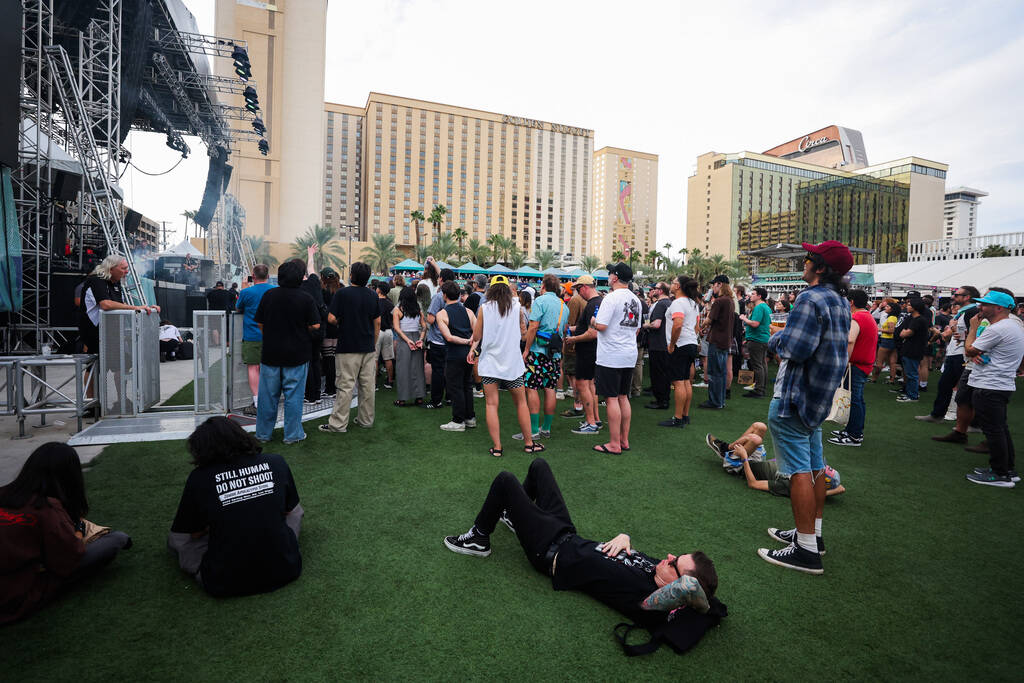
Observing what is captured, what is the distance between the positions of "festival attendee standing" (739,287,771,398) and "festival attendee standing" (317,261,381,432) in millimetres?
7108

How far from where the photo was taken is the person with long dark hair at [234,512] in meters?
2.56

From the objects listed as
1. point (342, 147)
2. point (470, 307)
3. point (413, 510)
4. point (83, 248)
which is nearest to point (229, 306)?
point (83, 248)

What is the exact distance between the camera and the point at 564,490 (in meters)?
4.38

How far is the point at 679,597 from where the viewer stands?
2.36m

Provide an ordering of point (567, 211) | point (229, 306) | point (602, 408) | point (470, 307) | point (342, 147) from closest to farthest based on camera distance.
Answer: point (470, 307) → point (602, 408) → point (229, 306) → point (342, 147) → point (567, 211)

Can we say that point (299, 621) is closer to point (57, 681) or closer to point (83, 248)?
point (57, 681)

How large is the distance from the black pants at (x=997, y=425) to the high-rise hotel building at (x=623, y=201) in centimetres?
14003

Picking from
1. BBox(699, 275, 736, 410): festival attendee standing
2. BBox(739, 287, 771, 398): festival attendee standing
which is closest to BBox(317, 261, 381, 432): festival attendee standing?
BBox(699, 275, 736, 410): festival attendee standing

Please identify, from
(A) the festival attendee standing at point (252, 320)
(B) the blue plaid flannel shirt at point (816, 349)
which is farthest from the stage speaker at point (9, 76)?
(B) the blue plaid flannel shirt at point (816, 349)

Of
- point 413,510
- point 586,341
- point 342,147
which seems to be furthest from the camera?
point 342,147

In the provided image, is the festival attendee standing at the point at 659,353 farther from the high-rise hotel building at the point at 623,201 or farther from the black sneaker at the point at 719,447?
the high-rise hotel building at the point at 623,201

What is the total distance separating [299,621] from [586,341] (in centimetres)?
435

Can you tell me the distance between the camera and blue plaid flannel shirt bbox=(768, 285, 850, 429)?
3.11 meters

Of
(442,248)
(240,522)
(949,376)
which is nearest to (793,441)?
(240,522)
